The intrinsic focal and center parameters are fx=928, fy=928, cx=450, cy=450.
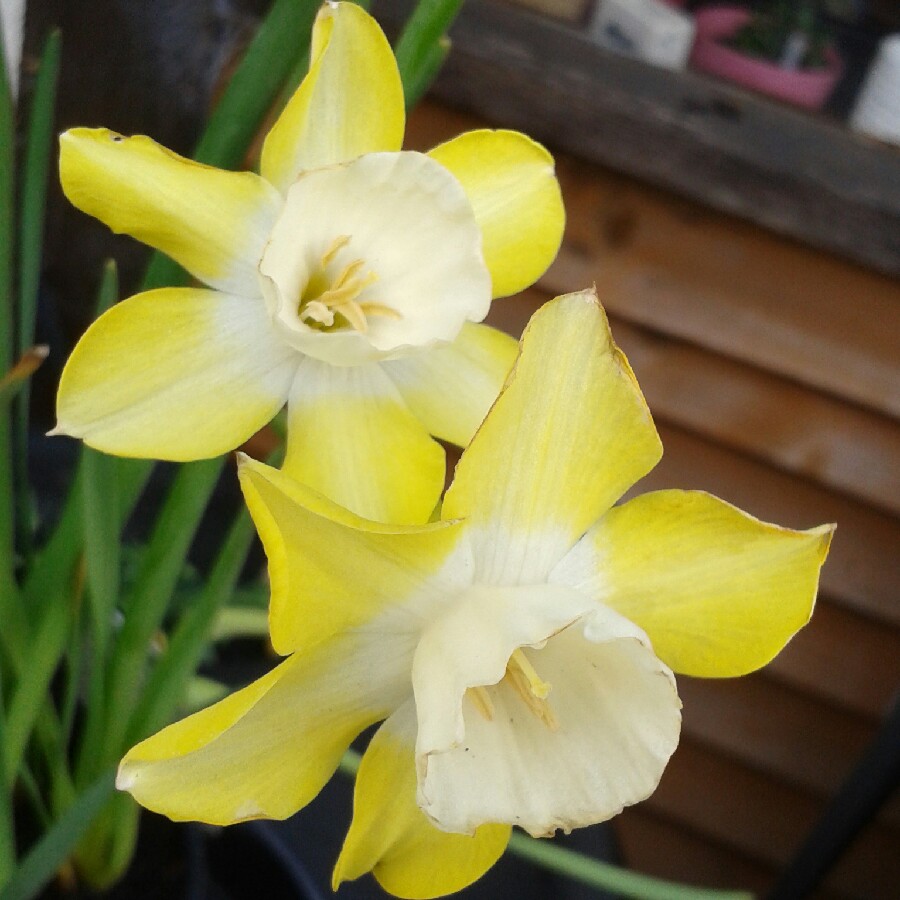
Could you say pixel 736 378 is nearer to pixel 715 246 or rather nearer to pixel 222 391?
pixel 715 246

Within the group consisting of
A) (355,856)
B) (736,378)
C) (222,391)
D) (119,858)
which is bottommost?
(119,858)

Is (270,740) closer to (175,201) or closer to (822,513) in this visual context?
(175,201)

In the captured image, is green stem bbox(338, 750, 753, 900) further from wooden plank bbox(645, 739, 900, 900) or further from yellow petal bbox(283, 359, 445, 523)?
wooden plank bbox(645, 739, 900, 900)

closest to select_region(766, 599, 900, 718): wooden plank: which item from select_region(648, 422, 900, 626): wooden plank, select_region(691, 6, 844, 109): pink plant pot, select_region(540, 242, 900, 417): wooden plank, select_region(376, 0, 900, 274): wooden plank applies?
select_region(648, 422, 900, 626): wooden plank

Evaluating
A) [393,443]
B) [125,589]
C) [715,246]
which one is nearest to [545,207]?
[393,443]

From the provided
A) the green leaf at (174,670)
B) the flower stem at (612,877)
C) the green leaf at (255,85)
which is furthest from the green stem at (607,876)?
the green leaf at (255,85)
